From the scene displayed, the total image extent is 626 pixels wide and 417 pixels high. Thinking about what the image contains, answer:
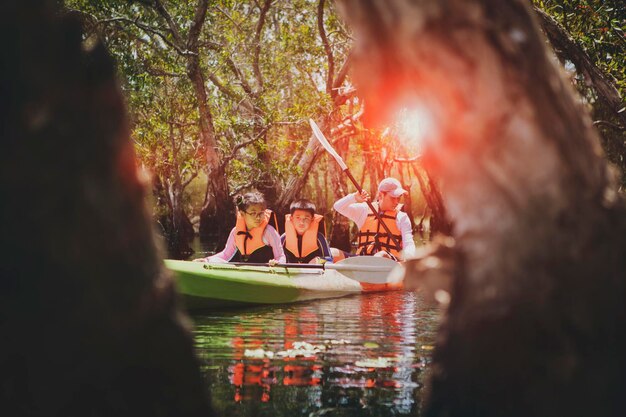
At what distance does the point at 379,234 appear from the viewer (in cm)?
1041

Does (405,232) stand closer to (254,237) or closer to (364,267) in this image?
(364,267)

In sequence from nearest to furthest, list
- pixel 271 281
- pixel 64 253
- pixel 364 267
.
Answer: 1. pixel 64 253
2. pixel 271 281
3. pixel 364 267

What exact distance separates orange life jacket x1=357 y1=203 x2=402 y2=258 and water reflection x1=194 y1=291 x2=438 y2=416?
207 centimetres

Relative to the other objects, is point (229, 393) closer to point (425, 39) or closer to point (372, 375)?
point (372, 375)

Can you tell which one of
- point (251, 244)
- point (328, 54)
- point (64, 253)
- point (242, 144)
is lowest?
point (64, 253)

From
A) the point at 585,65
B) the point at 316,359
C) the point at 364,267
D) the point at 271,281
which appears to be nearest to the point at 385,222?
the point at 364,267

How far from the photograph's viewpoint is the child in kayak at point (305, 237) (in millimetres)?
9820

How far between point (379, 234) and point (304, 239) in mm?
1176

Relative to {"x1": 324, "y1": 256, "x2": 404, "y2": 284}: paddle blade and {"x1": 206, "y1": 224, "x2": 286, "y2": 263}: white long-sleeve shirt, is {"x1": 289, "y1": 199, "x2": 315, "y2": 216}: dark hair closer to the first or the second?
{"x1": 206, "y1": 224, "x2": 286, "y2": 263}: white long-sleeve shirt

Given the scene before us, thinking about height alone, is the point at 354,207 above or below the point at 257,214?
above

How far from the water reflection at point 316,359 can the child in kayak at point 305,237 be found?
158cm

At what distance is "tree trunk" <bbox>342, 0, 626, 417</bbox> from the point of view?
2.07m

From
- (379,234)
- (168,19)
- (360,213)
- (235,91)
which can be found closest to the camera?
(379,234)

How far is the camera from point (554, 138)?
2.08 meters
